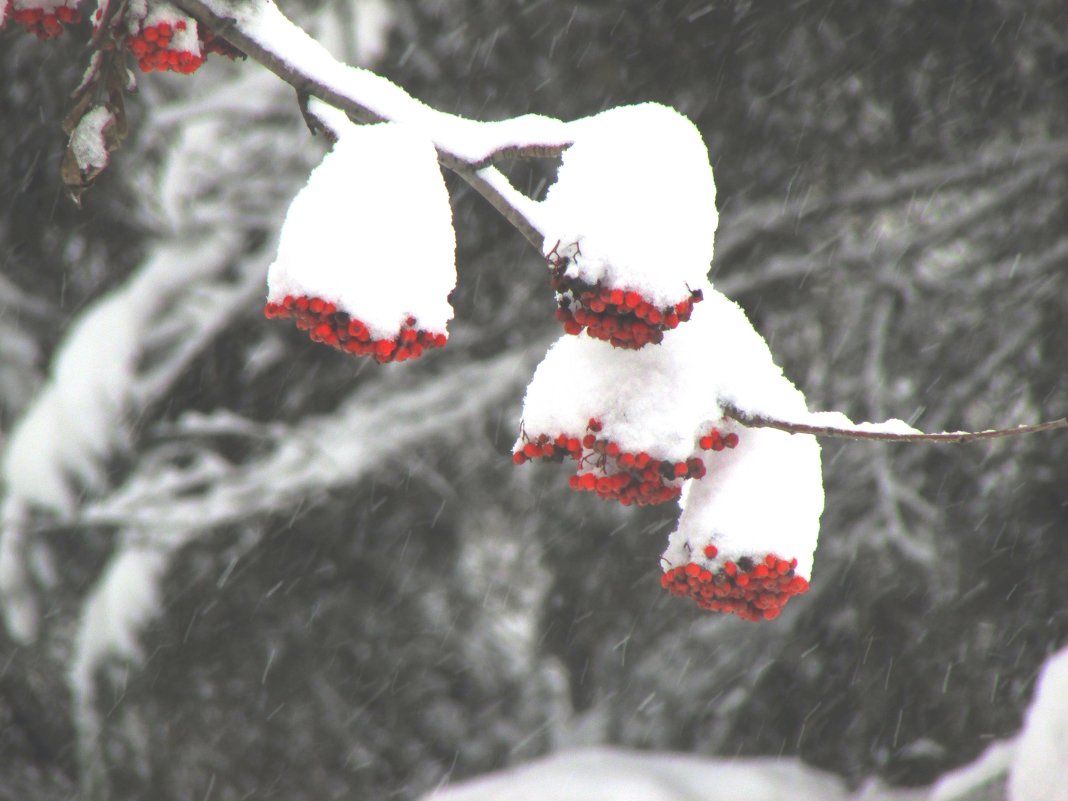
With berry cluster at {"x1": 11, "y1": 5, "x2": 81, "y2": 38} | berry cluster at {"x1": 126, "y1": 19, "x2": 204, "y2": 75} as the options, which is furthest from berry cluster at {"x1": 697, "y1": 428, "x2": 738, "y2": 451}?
berry cluster at {"x1": 11, "y1": 5, "x2": 81, "y2": 38}

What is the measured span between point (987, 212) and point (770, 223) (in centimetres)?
110

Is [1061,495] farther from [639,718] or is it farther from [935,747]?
[639,718]

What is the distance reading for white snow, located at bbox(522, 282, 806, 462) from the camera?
1.28 metres

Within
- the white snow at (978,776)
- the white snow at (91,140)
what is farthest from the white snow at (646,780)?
the white snow at (91,140)

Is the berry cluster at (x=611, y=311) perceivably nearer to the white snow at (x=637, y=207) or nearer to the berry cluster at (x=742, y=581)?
the white snow at (x=637, y=207)

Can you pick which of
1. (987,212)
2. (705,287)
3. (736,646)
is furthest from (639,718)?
(705,287)

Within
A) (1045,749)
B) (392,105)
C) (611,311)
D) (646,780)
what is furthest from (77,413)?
(1045,749)

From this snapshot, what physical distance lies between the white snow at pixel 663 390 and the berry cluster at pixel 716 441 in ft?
0.03

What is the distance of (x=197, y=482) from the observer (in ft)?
16.8

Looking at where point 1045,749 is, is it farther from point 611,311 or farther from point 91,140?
point 91,140

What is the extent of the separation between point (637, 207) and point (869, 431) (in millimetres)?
351

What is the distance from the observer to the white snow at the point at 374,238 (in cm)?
112

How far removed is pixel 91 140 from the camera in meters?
1.49

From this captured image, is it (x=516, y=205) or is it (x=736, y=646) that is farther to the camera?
(x=736, y=646)
